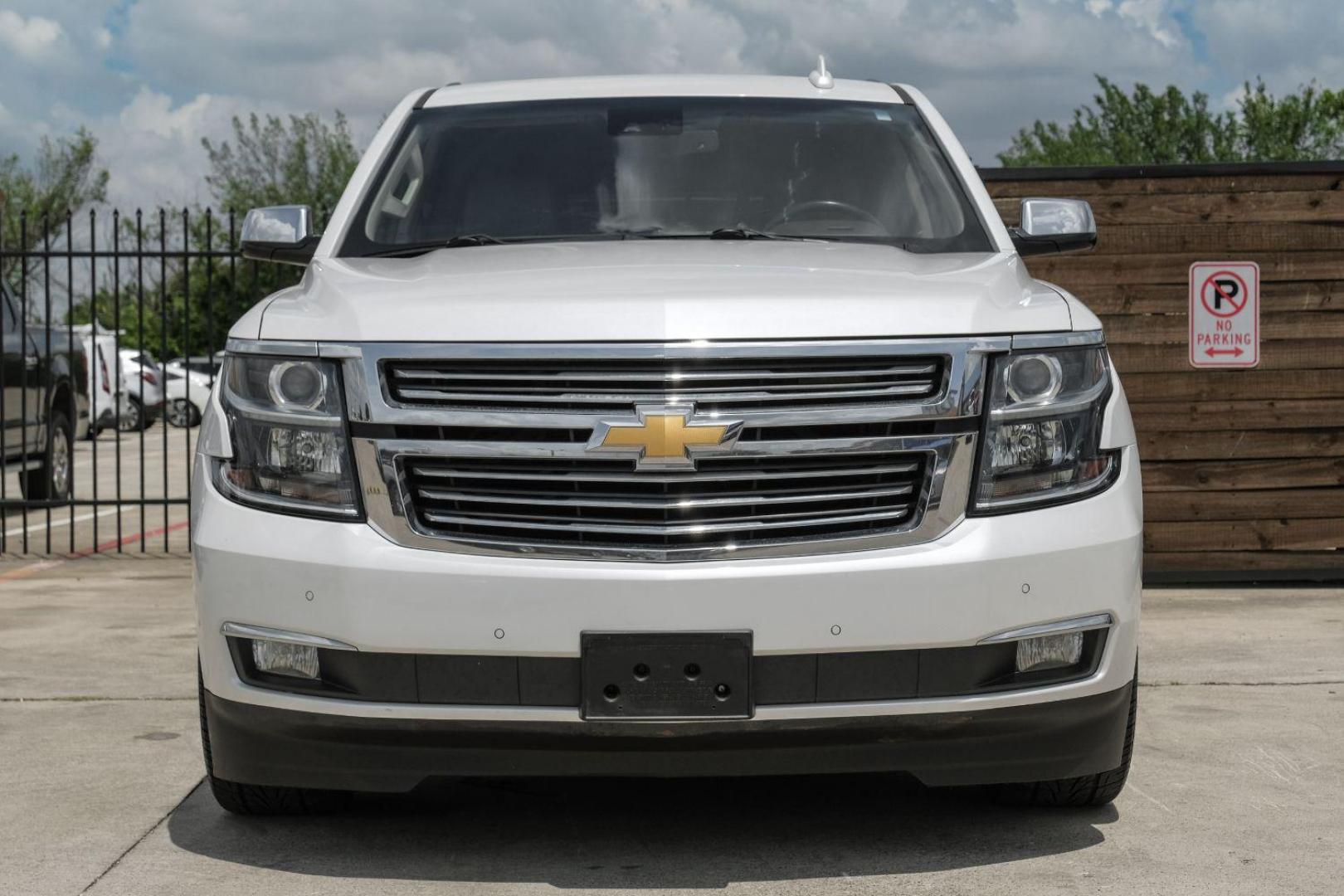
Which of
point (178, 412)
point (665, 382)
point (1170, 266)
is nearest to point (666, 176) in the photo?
point (665, 382)

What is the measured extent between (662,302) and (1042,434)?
2.76 feet

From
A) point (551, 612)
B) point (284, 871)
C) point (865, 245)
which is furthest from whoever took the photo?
point (865, 245)

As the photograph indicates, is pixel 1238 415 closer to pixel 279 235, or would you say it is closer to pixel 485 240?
pixel 485 240

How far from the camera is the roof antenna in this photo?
5.53m

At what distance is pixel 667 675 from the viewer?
362 cm

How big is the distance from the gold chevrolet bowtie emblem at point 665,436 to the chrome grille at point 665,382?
33mm

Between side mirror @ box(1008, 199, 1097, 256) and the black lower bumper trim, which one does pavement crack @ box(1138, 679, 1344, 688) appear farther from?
the black lower bumper trim

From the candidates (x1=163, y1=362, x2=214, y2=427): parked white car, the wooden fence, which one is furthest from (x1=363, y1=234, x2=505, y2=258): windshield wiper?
(x1=163, y1=362, x2=214, y2=427): parked white car

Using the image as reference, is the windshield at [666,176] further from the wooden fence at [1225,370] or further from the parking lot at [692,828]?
the wooden fence at [1225,370]

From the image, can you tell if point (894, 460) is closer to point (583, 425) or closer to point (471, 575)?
point (583, 425)

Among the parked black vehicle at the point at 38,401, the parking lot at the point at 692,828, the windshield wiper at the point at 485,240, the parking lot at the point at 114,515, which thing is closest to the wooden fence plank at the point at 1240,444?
the parking lot at the point at 692,828

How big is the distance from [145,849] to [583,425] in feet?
5.09

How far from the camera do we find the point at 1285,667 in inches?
259

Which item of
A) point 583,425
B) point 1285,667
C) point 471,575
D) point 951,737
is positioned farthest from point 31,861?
point 1285,667
